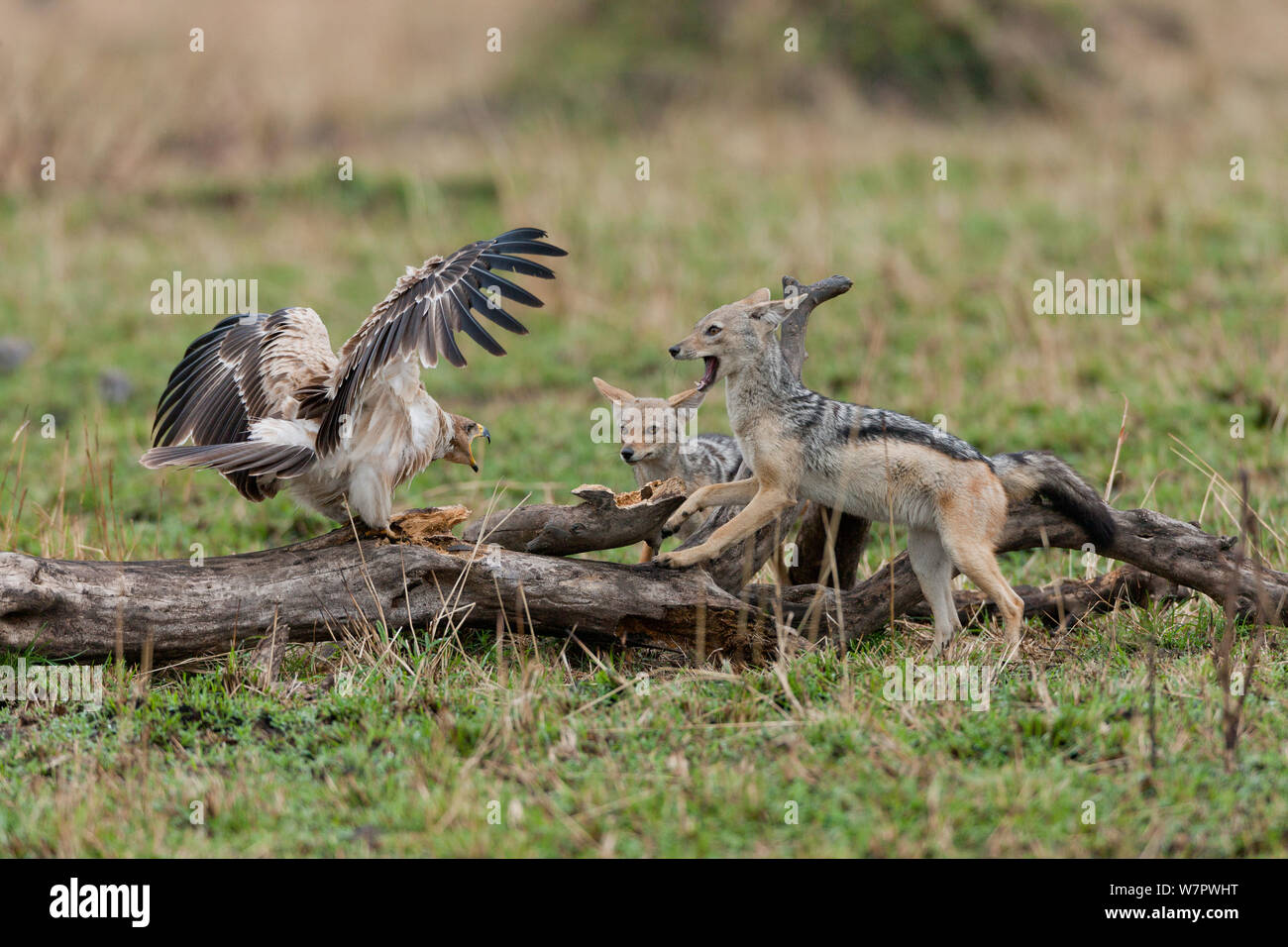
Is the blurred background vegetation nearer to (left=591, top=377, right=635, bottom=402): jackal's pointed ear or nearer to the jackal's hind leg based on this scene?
(left=591, top=377, right=635, bottom=402): jackal's pointed ear

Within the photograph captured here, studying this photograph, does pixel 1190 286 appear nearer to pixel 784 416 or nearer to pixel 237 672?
pixel 784 416

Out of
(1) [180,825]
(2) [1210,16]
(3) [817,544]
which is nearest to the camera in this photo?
(1) [180,825]

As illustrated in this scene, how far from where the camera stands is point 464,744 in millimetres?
5211

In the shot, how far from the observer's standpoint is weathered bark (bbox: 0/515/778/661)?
572cm

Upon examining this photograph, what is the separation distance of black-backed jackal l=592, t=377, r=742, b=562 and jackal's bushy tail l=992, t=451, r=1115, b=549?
1572 millimetres

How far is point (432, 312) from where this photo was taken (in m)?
5.52

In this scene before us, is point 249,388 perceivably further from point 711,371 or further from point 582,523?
point 711,371

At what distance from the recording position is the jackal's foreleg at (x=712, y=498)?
5914mm

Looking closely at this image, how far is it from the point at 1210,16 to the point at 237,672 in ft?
66.2

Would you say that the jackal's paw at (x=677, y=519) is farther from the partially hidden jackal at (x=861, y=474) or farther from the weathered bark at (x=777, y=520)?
the weathered bark at (x=777, y=520)

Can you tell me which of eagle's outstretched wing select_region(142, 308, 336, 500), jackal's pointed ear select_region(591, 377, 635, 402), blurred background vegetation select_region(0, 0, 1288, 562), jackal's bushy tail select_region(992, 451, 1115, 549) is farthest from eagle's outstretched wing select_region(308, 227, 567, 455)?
jackal's bushy tail select_region(992, 451, 1115, 549)

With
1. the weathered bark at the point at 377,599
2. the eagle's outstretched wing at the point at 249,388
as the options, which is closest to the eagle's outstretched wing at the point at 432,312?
the eagle's outstretched wing at the point at 249,388

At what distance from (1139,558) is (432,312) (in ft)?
11.5

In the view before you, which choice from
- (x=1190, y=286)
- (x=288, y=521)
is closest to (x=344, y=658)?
(x=288, y=521)
